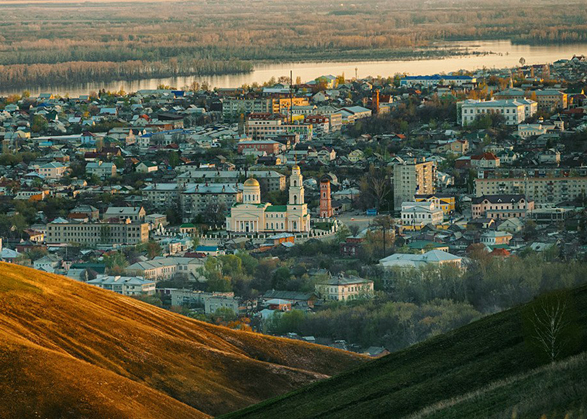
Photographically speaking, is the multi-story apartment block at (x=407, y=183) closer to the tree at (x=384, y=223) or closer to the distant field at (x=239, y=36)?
the tree at (x=384, y=223)

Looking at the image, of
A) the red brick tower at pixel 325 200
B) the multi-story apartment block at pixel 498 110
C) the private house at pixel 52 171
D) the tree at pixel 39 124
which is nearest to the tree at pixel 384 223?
the red brick tower at pixel 325 200

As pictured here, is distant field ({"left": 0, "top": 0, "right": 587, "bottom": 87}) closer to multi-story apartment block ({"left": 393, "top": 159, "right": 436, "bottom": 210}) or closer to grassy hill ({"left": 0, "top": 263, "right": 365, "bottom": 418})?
multi-story apartment block ({"left": 393, "top": 159, "right": 436, "bottom": 210})

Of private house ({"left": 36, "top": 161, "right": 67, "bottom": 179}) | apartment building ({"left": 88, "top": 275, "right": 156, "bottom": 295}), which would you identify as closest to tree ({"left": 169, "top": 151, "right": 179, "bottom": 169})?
private house ({"left": 36, "top": 161, "right": 67, "bottom": 179})

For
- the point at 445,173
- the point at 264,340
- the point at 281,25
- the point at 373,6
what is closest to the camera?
the point at 264,340

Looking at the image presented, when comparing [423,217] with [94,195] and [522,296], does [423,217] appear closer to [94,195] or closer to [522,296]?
[94,195]

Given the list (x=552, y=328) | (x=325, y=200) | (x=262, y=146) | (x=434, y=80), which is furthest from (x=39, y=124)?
(x=552, y=328)

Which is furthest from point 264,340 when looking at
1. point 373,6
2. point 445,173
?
point 373,6
